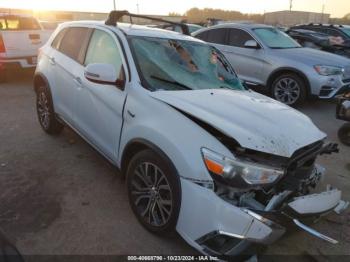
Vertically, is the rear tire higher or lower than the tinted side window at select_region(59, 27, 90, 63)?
lower

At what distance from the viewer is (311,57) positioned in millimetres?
7531

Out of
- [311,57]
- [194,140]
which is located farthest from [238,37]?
[194,140]

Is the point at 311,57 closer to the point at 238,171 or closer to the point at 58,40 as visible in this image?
the point at 58,40

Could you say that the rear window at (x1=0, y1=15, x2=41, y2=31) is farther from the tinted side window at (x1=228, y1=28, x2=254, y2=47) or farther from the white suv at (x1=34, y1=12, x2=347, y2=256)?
the white suv at (x1=34, y1=12, x2=347, y2=256)

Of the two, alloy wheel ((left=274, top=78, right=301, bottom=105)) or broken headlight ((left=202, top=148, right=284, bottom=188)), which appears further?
alloy wheel ((left=274, top=78, right=301, bottom=105))

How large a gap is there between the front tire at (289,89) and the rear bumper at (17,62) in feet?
19.7

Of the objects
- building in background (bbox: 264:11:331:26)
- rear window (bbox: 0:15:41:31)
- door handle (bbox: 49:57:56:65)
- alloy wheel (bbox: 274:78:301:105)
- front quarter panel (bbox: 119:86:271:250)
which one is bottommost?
alloy wheel (bbox: 274:78:301:105)

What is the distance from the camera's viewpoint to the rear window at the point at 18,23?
883cm

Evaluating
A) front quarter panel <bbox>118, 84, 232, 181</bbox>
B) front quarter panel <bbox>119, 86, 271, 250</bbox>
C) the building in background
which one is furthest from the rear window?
the building in background

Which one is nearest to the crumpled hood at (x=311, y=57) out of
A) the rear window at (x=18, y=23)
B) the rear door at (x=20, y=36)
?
the rear door at (x=20, y=36)

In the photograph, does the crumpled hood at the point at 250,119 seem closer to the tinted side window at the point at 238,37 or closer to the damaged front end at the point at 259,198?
the damaged front end at the point at 259,198

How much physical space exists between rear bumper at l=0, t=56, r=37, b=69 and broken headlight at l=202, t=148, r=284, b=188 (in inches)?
305

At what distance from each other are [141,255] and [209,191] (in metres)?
0.91

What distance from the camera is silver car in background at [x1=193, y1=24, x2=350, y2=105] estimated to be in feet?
23.7
